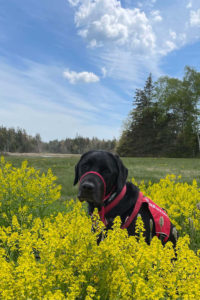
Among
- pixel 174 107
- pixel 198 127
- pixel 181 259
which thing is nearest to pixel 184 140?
pixel 198 127

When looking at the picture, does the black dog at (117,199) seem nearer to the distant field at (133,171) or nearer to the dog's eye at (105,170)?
the dog's eye at (105,170)

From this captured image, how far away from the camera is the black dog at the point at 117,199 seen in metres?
2.89

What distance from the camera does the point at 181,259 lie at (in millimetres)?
1744

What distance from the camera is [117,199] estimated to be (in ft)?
9.68

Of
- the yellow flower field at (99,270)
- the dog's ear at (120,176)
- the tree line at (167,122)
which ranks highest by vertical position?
the tree line at (167,122)

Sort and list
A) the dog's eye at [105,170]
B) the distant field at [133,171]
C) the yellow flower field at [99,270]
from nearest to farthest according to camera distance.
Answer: the yellow flower field at [99,270] < the dog's eye at [105,170] < the distant field at [133,171]

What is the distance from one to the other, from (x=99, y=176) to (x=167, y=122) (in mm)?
46137

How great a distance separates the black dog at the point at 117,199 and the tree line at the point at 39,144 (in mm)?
79315

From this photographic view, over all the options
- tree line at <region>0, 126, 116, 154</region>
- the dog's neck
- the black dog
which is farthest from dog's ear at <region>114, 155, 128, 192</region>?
tree line at <region>0, 126, 116, 154</region>

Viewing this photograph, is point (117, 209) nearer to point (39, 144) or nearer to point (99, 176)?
point (99, 176)

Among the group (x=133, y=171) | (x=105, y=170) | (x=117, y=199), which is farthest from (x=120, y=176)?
(x=133, y=171)

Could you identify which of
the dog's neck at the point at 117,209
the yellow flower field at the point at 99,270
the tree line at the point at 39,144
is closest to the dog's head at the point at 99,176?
the dog's neck at the point at 117,209

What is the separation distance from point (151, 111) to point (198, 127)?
965cm

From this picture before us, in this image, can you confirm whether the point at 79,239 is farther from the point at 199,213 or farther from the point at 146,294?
the point at 199,213
